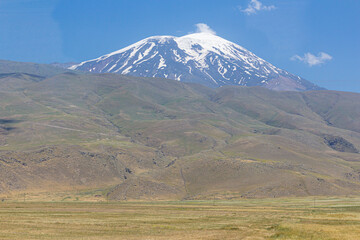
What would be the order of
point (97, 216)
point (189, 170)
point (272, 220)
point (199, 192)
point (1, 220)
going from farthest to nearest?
point (189, 170), point (199, 192), point (97, 216), point (272, 220), point (1, 220)

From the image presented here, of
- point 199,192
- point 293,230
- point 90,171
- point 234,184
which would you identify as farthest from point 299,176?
point 293,230

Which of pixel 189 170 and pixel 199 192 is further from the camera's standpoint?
pixel 189 170

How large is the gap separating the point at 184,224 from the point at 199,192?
103m

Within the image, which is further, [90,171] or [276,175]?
[90,171]

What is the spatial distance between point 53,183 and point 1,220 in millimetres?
114937

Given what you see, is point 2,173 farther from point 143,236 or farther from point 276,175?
point 143,236

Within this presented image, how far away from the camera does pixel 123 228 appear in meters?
59.7

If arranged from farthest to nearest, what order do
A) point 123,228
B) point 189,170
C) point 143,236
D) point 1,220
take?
point 189,170
point 1,220
point 123,228
point 143,236

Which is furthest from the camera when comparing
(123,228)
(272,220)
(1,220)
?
(272,220)

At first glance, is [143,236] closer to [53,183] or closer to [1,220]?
[1,220]

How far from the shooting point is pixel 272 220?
69.2 meters

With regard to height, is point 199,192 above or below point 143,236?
below

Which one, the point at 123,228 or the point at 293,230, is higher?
the point at 293,230

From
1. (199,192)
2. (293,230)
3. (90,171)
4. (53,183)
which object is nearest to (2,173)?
(53,183)
